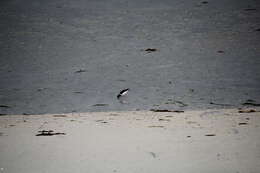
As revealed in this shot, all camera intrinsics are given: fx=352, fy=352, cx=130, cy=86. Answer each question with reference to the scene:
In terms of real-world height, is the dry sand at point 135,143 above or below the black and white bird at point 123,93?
below

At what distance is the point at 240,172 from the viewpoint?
1.12 meters

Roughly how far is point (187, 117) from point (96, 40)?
4.97 feet

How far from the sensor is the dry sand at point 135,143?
1.20 metres

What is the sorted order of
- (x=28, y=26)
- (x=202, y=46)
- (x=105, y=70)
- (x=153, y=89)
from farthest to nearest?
(x=28, y=26), (x=202, y=46), (x=105, y=70), (x=153, y=89)

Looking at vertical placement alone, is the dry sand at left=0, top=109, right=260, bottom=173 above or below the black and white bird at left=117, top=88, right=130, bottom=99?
below

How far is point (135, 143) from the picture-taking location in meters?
1.39

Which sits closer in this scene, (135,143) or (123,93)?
(135,143)

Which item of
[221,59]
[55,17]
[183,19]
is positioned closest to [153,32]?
[183,19]

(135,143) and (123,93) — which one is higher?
(123,93)

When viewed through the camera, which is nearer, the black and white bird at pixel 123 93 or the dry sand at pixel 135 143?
the dry sand at pixel 135 143

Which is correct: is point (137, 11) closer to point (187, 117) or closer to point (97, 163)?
point (187, 117)

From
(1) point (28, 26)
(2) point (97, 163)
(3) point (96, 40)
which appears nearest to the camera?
(2) point (97, 163)

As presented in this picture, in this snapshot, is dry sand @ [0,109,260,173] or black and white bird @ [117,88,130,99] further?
black and white bird @ [117,88,130,99]

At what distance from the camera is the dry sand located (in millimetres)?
1198
